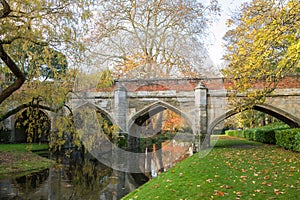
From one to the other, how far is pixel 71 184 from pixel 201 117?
21.2 feet

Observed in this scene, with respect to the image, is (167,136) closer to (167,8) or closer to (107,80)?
(167,8)

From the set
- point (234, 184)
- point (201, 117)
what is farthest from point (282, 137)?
point (234, 184)

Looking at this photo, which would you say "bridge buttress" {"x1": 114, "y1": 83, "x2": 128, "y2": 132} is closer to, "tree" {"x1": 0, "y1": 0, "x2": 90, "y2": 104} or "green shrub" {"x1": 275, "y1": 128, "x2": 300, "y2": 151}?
"green shrub" {"x1": 275, "y1": 128, "x2": 300, "y2": 151}

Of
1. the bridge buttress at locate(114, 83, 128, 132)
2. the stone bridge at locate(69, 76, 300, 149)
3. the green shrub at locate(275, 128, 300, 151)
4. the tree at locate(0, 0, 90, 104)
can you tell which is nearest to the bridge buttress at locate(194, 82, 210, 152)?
the stone bridge at locate(69, 76, 300, 149)

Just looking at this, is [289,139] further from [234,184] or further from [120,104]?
[120,104]

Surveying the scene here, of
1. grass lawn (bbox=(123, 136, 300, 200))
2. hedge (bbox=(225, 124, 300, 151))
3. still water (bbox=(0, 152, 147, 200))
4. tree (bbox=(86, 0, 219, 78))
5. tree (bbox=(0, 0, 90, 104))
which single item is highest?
tree (bbox=(86, 0, 219, 78))

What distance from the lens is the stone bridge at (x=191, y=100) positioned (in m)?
12.1

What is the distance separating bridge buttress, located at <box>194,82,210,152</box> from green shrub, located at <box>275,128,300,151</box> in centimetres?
295

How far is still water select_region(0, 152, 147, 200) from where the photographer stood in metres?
6.88

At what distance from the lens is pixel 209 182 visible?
17.8 feet

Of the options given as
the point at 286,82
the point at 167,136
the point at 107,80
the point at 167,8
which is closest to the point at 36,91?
the point at 107,80

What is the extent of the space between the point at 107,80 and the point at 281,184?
354cm

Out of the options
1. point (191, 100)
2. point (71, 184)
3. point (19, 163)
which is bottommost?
point (71, 184)

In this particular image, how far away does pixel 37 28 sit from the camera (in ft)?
Result: 15.4
